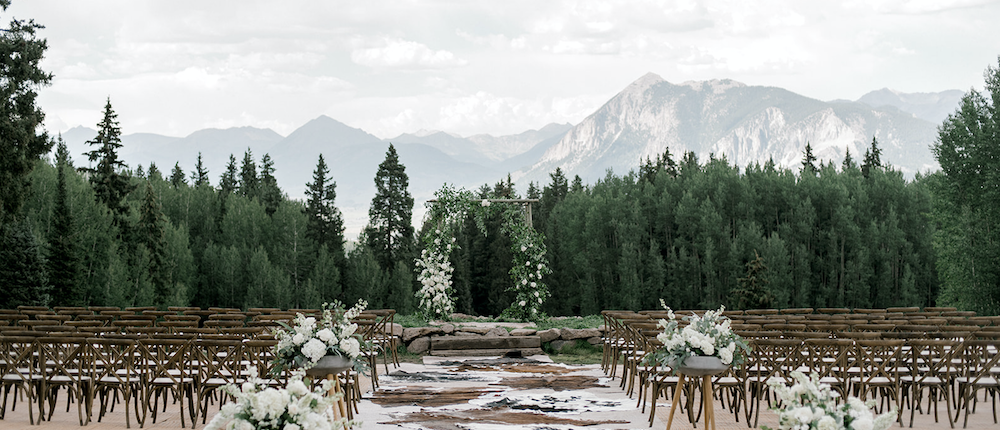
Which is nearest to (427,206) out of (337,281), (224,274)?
(224,274)

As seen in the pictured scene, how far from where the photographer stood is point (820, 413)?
3.00m

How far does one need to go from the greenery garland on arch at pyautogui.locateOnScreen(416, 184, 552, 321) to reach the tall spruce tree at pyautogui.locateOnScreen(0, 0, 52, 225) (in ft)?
29.3

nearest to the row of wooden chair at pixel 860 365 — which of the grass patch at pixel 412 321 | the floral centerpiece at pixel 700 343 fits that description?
the floral centerpiece at pixel 700 343

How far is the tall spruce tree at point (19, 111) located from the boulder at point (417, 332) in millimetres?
9561

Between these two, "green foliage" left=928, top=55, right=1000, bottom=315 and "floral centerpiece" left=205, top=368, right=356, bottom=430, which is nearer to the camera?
"floral centerpiece" left=205, top=368, right=356, bottom=430

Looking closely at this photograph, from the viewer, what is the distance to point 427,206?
45.9 feet

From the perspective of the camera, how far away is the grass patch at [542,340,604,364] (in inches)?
460

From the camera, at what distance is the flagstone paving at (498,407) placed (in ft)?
21.5

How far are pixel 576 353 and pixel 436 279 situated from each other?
2.97 m

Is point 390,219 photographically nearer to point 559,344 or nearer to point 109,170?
point 109,170

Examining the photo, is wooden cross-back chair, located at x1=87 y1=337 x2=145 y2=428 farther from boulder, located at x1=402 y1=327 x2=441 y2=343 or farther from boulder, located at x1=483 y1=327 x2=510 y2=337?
boulder, located at x1=483 y1=327 x2=510 y2=337

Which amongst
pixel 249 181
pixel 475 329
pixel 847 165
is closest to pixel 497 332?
pixel 475 329

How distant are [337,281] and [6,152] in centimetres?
1985

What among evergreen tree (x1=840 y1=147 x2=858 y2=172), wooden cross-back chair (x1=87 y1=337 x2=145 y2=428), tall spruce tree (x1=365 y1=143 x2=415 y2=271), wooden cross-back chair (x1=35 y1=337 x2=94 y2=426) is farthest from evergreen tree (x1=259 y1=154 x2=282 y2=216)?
wooden cross-back chair (x1=87 y1=337 x2=145 y2=428)
